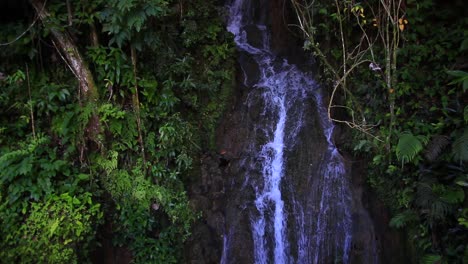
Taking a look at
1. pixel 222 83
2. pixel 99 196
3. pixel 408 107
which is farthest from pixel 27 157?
pixel 408 107

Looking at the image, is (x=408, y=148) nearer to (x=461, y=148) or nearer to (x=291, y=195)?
(x=461, y=148)

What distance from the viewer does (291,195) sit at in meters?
5.76

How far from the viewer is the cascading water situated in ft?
18.0

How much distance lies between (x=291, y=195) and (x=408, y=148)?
205 cm

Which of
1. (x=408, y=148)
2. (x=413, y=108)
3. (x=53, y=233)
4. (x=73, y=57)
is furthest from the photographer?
(x=413, y=108)

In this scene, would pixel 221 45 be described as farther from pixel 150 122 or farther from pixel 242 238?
pixel 242 238

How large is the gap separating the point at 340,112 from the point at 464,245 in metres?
2.88

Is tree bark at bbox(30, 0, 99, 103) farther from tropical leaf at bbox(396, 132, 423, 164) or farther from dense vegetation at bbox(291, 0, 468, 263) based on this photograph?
tropical leaf at bbox(396, 132, 423, 164)

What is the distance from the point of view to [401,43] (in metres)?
5.82

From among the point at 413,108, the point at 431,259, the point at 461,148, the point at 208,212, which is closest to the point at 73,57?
the point at 208,212

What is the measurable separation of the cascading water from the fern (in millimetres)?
1720

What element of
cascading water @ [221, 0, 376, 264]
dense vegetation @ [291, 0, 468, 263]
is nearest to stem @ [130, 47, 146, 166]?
cascading water @ [221, 0, 376, 264]

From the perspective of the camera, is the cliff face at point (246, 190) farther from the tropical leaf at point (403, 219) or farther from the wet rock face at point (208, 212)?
the tropical leaf at point (403, 219)

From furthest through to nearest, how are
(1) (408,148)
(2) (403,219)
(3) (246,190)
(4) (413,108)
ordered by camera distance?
1. (3) (246,190)
2. (4) (413,108)
3. (2) (403,219)
4. (1) (408,148)
